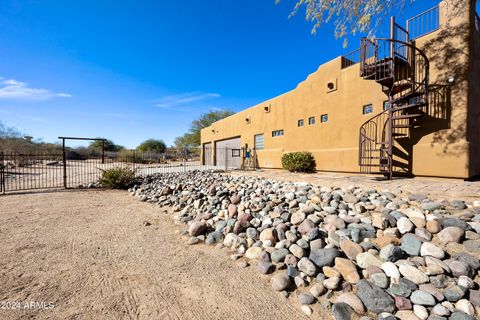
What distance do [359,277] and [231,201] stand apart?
332cm

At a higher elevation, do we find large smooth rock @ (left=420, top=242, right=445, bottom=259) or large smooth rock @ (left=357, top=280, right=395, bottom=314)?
large smooth rock @ (left=420, top=242, right=445, bottom=259)

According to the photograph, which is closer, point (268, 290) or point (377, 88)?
point (268, 290)

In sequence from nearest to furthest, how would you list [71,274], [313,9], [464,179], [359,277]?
[359,277]
[71,274]
[464,179]
[313,9]

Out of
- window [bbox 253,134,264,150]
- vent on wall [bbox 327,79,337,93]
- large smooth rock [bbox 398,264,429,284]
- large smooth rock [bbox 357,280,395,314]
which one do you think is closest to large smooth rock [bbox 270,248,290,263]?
large smooth rock [bbox 357,280,395,314]

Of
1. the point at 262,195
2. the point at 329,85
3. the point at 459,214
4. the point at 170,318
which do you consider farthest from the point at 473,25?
the point at 170,318

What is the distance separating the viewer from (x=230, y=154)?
57.8 ft

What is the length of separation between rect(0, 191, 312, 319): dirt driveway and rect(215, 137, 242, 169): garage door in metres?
10.6

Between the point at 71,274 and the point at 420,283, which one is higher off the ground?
the point at 420,283

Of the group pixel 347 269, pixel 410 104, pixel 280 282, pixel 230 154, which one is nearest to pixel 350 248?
pixel 347 269

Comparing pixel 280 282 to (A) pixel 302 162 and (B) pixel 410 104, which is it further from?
(A) pixel 302 162

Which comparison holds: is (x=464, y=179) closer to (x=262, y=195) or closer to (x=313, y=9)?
(x=262, y=195)

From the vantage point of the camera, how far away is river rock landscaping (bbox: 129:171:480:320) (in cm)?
206

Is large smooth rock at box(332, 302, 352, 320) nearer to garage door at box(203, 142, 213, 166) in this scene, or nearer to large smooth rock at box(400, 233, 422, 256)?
large smooth rock at box(400, 233, 422, 256)

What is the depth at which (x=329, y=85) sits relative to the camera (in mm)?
9406
